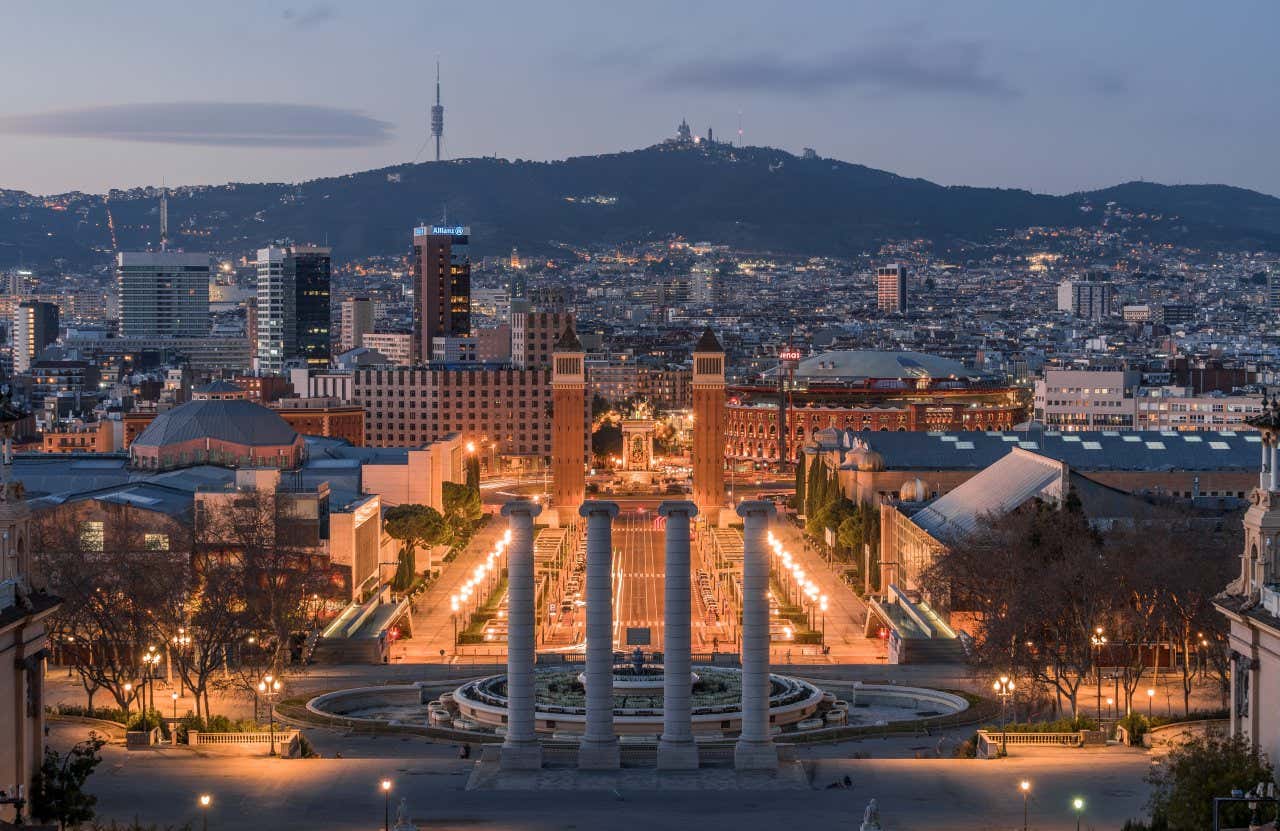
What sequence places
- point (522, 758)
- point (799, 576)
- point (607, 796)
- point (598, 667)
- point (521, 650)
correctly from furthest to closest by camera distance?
point (799, 576)
point (598, 667)
point (521, 650)
point (522, 758)
point (607, 796)

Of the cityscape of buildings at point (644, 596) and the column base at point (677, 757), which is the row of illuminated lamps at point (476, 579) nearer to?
the cityscape of buildings at point (644, 596)

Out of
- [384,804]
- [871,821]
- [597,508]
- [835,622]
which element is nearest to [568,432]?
[835,622]

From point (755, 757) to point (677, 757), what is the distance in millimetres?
1786

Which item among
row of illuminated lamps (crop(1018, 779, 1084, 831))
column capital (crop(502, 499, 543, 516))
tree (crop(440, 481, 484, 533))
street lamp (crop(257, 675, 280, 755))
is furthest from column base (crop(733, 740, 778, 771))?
tree (crop(440, 481, 484, 533))

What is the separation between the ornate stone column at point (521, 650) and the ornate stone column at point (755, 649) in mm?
4843

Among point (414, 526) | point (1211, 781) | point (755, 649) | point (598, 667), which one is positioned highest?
point (755, 649)

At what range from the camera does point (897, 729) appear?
6384cm

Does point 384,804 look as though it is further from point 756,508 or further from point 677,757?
point 756,508

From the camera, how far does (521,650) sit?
55.1 meters

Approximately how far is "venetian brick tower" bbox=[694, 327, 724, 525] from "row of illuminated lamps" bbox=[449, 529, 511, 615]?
31.2m

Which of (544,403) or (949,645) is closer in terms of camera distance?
(949,645)

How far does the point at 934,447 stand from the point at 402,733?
69.6 m

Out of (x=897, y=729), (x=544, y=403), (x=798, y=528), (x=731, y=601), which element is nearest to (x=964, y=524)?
(x=731, y=601)

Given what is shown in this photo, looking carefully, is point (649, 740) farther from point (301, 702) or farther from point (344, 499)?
point (344, 499)
